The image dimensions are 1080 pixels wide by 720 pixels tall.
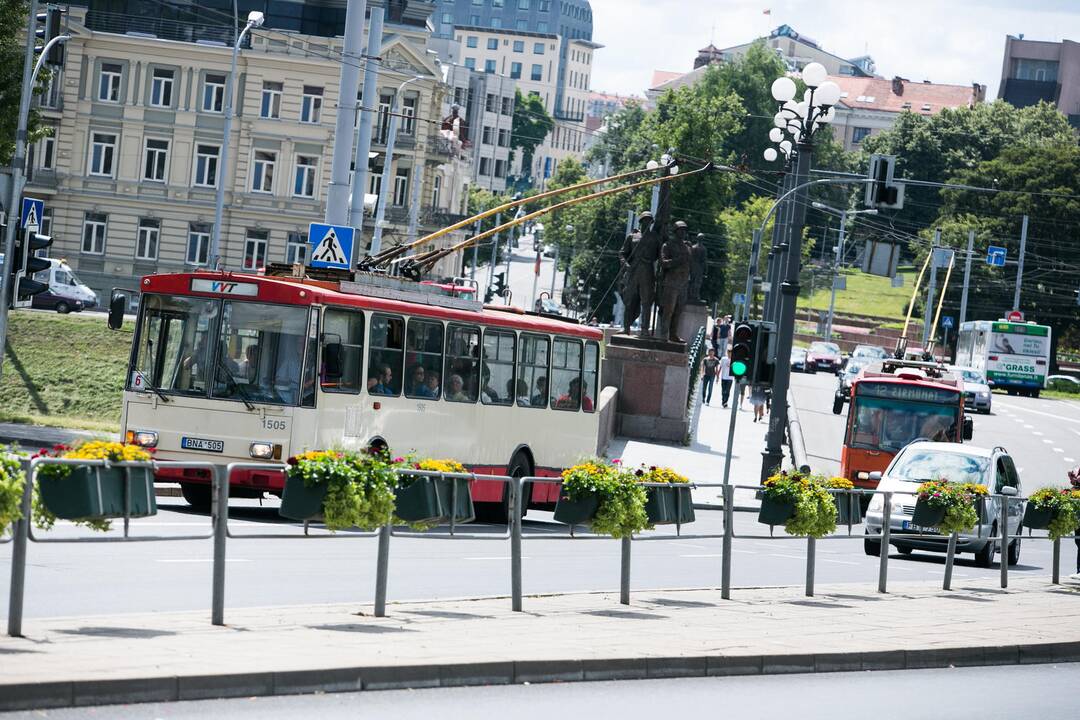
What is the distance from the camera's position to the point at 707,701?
10.3 metres

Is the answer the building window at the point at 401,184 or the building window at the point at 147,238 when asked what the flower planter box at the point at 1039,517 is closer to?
the building window at the point at 147,238

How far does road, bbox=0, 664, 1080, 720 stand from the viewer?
8.44m

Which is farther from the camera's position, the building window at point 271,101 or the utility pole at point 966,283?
the utility pole at point 966,283

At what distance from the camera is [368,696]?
9117mm

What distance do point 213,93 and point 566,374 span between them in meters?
50.5

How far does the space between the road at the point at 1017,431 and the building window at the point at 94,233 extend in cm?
2948

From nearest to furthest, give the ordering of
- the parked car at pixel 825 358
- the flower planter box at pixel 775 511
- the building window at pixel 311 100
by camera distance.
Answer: the flower planter box at pixel 775 511 < the building window at pixel 311 100 < the parked car at pixel 825 358

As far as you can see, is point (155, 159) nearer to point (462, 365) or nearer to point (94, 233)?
point (94, 233)

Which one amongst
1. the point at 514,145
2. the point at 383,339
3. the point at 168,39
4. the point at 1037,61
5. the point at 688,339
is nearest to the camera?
the point at 383,339

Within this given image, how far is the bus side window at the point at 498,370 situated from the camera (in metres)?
23.2

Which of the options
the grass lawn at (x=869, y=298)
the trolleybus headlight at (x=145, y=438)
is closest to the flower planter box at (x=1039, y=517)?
the trolleybus headlight at (x=145, y=438)

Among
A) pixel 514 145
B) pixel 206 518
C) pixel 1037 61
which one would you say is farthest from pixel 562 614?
pixel 514 145

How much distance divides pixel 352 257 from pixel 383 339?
437 cm

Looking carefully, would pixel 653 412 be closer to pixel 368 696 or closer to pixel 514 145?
pixel 368 696
